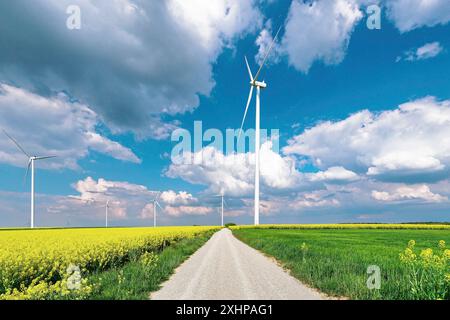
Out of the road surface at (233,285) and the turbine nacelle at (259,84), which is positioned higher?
the turbine nacelle at (259,84)

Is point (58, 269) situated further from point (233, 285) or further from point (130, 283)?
point (233, 285)

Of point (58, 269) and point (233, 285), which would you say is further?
point (58, 269)

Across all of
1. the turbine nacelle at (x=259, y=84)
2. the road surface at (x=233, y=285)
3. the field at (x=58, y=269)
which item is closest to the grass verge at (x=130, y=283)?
the field at (x=58, y=269)

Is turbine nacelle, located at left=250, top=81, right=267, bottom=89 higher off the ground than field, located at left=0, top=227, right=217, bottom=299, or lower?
higher

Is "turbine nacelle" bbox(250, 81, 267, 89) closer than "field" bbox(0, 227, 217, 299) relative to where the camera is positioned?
No

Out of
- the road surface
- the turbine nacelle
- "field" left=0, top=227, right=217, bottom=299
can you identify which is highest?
the turbine nacelle

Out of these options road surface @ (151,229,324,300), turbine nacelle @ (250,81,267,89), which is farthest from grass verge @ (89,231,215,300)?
turbine nacelle @ (250,81,267,89)

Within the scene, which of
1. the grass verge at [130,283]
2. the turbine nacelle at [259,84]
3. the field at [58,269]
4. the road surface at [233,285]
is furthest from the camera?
the turbine nacelle at [259,84]

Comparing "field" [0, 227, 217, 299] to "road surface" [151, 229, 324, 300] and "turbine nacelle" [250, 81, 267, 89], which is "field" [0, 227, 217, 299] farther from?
"turbine nacelle" [250, 81, 267, 89]

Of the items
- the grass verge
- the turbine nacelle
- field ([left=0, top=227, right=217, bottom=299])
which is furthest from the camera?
the turbine nacelle

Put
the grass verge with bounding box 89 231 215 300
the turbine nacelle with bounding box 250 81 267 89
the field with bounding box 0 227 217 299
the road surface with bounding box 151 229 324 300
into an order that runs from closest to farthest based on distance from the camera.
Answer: the field with bounding box 0 227 217 299 → the grass verge with bounding box 89 231 215 300 → the road surface with bounding box 151 229 324 300 → the turbine nacelle with bounding box 250 81 267 89

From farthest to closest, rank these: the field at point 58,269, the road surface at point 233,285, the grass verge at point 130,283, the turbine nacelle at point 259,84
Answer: the turbine nacelle at point 259,84
the road surface at point 233,285
the grass verge at point 130,283
the field at point 58,269

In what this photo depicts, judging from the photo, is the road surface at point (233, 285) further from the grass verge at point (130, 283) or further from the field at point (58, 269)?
the field at point (58, 269)

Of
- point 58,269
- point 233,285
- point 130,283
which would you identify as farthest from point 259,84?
point 130,283
